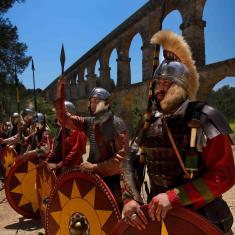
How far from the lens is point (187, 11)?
53.5 ft

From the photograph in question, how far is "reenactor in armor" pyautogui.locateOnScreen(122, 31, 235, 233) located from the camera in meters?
1.90

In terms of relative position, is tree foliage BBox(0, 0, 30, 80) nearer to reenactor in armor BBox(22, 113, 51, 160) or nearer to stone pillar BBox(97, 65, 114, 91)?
stone pillar BBox(97, 65, 114, 91)

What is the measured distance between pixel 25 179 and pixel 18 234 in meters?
0.82

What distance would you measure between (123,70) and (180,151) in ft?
70.2

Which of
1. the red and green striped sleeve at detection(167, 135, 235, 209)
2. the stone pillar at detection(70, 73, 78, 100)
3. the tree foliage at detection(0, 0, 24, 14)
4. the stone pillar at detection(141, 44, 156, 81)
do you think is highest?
the tree foliage at detection(0, 0, 24, 14)

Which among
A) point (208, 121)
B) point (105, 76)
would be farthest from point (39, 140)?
point (105, 76)

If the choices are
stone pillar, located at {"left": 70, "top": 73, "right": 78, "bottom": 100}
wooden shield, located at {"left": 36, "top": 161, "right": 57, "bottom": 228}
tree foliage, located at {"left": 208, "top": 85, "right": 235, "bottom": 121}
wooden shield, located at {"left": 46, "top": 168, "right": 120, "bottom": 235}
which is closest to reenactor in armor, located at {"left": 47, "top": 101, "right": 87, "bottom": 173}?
wooden shield, located at {"left": 36, "top": 161, "right": 57, "bottom": 228}

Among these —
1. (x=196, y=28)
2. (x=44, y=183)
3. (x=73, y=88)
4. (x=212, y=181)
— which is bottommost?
(x=44, y=183)

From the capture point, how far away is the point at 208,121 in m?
1.92

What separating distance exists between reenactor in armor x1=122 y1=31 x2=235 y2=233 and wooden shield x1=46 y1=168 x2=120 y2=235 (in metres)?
0.83

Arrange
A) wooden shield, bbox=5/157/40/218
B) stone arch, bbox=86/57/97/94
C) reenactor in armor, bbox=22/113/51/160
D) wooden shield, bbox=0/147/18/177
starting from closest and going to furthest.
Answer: reenactor in armor, bbox=22/113/51/160
wooden shield, bbox=5/157/40/218
wooden shield, bbox=0/147/18/177
stone arch, bbox=86/57/97/94

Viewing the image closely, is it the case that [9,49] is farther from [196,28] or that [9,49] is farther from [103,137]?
[103,137]

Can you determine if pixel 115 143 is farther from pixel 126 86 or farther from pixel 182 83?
pixel 126 86

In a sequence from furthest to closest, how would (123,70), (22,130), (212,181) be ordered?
(123,70) → (22,130) → (212,181)
